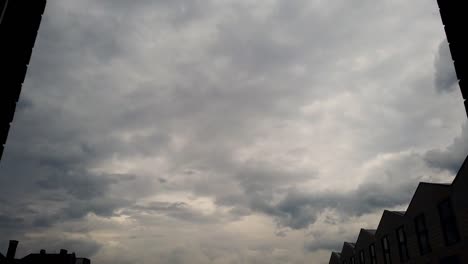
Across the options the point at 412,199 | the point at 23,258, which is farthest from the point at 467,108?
the point at 23,258

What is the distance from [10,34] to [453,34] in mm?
5815

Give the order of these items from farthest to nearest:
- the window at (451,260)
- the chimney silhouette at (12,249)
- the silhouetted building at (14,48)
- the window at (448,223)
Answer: the chimney silhouette at (12,249)
the window at (448,223)
the window at (451,260)
the silhouetted building at (14,48)

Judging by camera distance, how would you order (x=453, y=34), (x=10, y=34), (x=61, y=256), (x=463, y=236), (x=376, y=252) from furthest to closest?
(x=61, y=256) < (x=376, y=252) < (x=463, y=236) < (x=453, y=34) < (x=10, y=34)

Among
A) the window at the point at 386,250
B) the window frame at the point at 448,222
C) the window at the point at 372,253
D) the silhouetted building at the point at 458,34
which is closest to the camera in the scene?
the silhouetted building at the point at 458,34

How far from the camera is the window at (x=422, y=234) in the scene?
25719 millimetres

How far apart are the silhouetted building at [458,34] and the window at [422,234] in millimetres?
24197

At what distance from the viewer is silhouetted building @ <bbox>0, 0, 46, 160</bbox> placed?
4.63 m

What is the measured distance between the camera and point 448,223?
915 inches

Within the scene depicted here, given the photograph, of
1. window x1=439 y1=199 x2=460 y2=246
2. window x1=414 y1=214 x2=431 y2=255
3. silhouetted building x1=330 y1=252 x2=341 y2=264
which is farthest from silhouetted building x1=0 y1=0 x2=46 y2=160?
silhouetted building x1=330 y1=252 x2=341 y2=264

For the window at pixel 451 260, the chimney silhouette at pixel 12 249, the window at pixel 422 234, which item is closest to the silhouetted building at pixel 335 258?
the window at pixel 422 234

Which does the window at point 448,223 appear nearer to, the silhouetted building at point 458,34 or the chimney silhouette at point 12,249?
the silhouetted building at point 458,34

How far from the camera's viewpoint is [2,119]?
15.6 feet

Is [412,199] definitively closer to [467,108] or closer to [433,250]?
[433,250]

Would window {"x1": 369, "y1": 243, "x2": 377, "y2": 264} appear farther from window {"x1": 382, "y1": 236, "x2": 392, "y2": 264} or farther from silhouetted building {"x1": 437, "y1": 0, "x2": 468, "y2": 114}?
silhouetted building {"x1": 437, "y1": 0, "x2": 468, "y2": 114}
